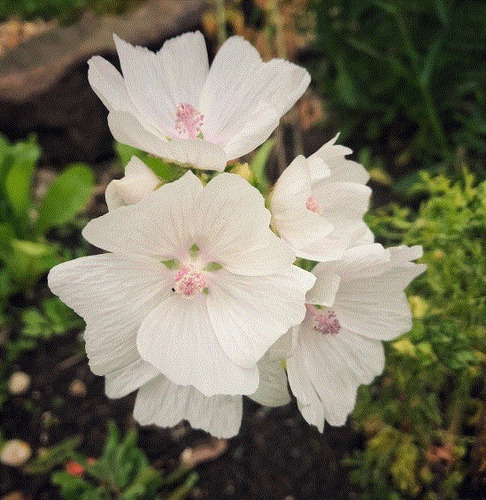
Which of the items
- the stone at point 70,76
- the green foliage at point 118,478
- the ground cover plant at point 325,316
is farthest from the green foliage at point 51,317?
the stone at point 70,76

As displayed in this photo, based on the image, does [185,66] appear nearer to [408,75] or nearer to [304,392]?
[304,392]

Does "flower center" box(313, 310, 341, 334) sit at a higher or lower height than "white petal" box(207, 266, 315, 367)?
lower

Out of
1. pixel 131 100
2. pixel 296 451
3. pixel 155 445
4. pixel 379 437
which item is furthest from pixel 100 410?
pixel 131 100

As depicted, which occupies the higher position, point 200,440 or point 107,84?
point 107,84

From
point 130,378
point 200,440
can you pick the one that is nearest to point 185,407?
point 130,378

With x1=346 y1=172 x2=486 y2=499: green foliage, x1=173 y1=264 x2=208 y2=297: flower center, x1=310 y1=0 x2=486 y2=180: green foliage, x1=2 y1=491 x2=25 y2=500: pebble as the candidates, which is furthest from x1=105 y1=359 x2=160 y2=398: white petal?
x1=310 y1=0 x2=486 y2=180: green foliage

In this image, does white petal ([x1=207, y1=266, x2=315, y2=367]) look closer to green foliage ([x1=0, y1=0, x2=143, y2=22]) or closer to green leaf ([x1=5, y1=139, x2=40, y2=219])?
green leaf ([x1=5, y1=139, x2=40, y2=219])
